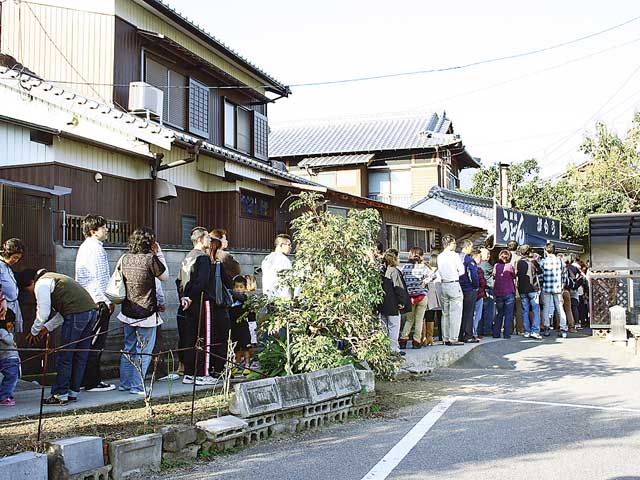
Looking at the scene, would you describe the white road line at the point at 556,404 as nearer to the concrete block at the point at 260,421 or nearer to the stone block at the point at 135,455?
the concrete block at the point at 260,421

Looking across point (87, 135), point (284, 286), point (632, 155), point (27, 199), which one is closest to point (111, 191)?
point (87, 135)

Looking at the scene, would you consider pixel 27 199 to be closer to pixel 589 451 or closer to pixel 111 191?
pixel 111 191

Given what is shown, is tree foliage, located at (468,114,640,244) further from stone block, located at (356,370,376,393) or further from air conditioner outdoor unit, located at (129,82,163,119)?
stone block, located at (356,370,376,393)

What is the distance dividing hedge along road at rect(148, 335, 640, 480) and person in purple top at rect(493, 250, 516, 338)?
3883 millimetres

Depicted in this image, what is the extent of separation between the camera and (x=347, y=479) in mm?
5145

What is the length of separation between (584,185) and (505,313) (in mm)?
16320

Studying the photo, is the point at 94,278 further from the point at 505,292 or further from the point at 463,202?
the point at 463,202

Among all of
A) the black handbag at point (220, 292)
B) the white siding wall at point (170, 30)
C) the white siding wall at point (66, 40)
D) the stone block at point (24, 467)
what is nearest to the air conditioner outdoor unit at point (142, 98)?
the white siding wall at point (66, 40)

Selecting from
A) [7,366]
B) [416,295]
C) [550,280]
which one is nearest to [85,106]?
[7,366]

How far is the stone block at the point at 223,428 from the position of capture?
582cm

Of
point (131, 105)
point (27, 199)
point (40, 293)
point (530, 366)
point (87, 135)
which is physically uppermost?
point (131, 105)

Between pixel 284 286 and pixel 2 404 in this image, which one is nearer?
pixel 2 404

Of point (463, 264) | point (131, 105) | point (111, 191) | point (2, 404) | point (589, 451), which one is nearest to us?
point (589, 451)

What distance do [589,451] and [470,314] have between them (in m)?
7.52
